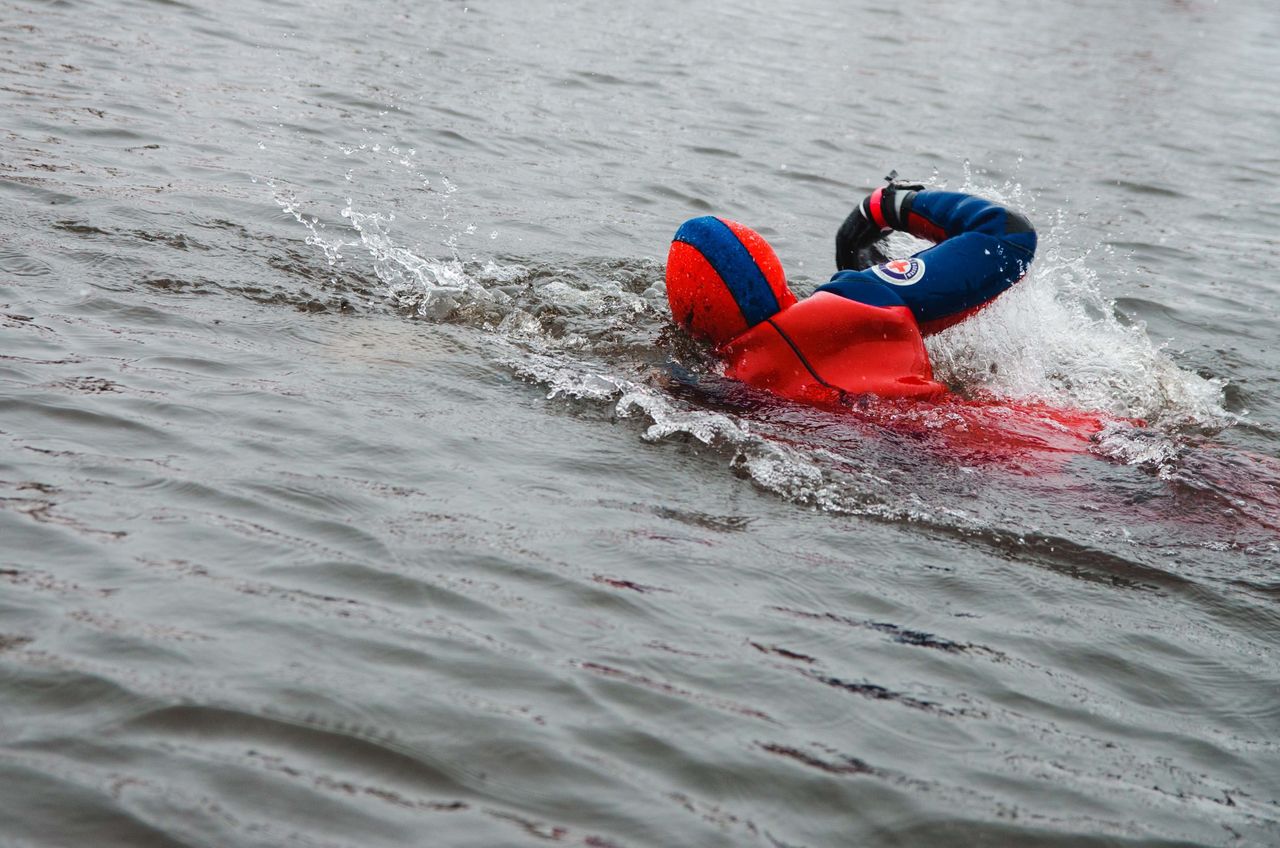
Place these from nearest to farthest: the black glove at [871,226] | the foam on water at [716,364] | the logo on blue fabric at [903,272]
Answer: the foam on water at [716,364]
the logo on blue fabric at [903,272]
the black glove at [871,226]

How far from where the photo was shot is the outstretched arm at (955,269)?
5035mm

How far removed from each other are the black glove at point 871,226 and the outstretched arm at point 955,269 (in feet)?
0.40

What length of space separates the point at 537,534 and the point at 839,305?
1696 millimetres

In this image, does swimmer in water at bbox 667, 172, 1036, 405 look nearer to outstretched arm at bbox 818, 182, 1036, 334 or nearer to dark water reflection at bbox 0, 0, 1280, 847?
outstretched arm at bbox 818, 182, 1036, 334

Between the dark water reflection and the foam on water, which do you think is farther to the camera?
the foam on water

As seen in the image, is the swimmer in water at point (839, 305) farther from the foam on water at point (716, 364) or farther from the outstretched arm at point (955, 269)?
the foam on water at point (716, 364)

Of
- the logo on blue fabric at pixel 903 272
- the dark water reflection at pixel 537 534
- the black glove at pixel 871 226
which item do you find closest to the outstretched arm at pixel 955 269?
the logo on blue fabric at pixel 903 272

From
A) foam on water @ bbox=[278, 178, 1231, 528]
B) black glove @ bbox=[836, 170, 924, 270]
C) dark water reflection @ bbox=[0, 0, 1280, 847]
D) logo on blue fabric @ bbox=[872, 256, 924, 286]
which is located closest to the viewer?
dark water reflection @ bbox=[0, 0, 1280, 847]

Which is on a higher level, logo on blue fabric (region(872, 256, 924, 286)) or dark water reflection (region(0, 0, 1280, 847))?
logo on blue fabric (region(872, 256, 924, 286))

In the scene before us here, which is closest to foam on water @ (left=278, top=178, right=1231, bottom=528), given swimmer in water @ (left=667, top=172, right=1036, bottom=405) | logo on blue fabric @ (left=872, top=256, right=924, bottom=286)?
swimmer in water @ (left=667, top=172, right=1036, bottom=405)

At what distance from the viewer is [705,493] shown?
430cm

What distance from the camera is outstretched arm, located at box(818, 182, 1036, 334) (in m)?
5.04

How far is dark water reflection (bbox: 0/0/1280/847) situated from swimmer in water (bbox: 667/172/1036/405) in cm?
18

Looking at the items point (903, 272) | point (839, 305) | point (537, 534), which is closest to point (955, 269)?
point (903, 272)
